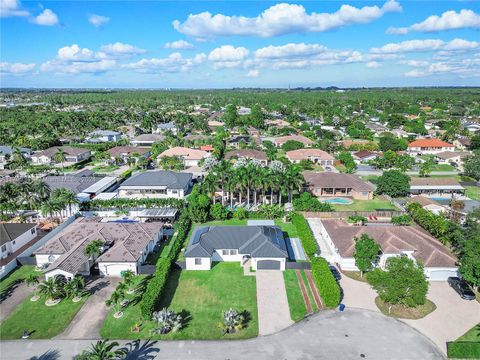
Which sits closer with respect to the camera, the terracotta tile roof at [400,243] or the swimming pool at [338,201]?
the terracotta tile roof at [400,243]

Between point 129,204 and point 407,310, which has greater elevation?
point 129,204

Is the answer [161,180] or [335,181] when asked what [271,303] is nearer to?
[161,180]

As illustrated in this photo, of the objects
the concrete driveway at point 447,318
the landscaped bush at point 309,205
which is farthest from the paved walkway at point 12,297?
the landscaped bush at point 309,205

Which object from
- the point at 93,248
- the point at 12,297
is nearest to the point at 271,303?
the point at 93,248

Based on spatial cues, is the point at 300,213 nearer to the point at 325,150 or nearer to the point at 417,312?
the point at 417,312

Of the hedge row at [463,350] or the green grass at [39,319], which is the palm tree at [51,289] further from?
the hedge row at [463,350]

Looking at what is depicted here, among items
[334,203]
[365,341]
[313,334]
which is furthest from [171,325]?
[334,203]
